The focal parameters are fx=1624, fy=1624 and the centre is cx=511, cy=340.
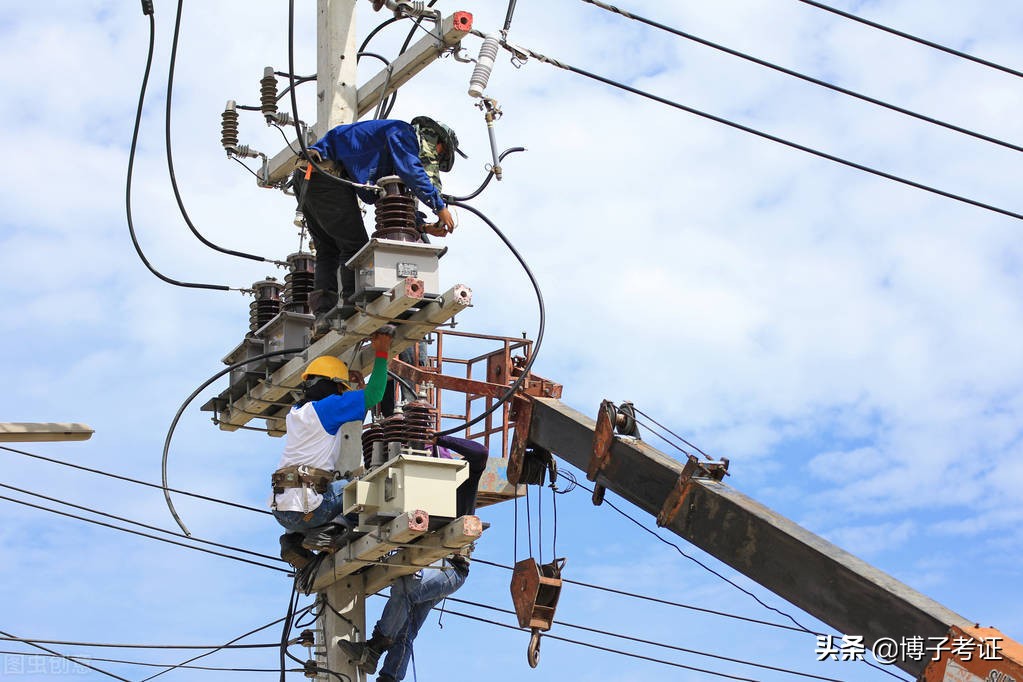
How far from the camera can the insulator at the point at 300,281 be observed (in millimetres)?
12562

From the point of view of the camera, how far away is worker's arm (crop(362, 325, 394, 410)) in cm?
1116

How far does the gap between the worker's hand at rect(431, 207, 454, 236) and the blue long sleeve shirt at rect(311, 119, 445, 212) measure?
1.6 inches

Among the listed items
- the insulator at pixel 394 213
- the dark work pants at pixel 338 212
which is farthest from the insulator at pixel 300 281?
the insulator at pixel 394 213

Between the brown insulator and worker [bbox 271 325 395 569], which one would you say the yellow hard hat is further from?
the brown insulator

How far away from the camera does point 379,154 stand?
451 inches

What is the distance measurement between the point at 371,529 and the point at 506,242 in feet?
7.17

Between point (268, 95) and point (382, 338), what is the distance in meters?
3.02

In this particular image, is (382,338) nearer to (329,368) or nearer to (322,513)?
(329,368)

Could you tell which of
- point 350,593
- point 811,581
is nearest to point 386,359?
point 350,593

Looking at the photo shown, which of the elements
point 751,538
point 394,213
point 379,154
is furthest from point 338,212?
point 751,538

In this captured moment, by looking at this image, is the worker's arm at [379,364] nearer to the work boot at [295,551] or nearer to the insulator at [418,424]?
the insulator at [418,424]

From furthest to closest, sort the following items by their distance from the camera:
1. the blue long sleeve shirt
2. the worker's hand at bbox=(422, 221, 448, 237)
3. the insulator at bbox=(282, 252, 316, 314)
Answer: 1. the insulator at bbox=(282, 252, 316, 314)
2. the worker's hand at bbox=(422, 221, 448, 237)
3. the blue long sleeve shirt

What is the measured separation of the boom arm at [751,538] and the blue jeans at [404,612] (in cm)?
148

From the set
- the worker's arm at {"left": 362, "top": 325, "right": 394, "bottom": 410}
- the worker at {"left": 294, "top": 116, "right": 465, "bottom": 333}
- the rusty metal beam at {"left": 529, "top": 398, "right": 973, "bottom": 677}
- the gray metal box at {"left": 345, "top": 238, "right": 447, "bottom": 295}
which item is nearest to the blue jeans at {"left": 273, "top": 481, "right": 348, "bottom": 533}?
the worker's arm at {"left": 362, "top": 325, "right": 394, "bottom": 410}
